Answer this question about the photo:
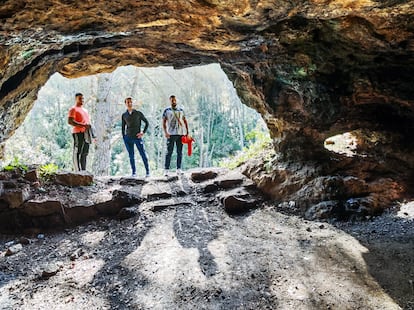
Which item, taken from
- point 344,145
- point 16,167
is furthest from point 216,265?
point 344,145

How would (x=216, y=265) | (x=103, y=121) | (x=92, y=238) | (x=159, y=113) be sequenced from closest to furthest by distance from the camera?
(x=216, y=265) → (x=92, y=238) → (x=103, y=121) → (x=159, y=113)

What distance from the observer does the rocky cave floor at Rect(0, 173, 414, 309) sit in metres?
3.54

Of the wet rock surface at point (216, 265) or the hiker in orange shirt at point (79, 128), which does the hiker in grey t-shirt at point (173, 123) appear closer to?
the hiker in orange shirt at point (79, 128)

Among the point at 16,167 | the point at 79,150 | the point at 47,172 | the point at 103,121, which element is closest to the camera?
the point at 16,167

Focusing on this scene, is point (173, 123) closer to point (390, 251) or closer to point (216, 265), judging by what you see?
point (216, 265)

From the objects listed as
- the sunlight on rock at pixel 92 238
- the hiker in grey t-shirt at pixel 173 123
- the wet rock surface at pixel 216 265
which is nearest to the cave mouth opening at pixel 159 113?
the hiker in grey t-shirt at pixel 173 123

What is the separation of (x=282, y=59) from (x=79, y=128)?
4.97 metres

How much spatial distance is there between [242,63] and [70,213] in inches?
187

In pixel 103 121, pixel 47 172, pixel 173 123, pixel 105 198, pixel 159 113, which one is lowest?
pixel 105 198

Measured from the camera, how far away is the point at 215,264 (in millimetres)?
4305

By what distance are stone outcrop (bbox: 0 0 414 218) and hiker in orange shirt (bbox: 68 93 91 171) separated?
2.58ft

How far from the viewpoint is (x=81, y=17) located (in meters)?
4.41

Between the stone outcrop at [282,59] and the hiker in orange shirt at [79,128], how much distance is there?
31.0 inches

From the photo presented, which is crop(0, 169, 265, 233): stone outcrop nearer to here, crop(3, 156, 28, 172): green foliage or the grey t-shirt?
crop(3, 156, 28, 172): green foliage
